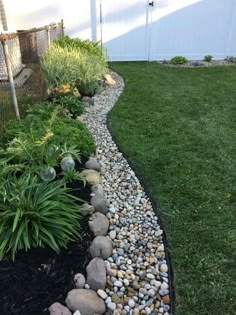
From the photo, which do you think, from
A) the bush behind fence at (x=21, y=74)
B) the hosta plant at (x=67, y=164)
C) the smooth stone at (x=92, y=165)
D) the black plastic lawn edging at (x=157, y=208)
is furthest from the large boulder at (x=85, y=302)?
the bush behind fence at (x=21, y=74)

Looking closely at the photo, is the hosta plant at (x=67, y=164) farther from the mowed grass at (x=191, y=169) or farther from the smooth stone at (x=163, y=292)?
the smooth stone at (x=163, y=292)

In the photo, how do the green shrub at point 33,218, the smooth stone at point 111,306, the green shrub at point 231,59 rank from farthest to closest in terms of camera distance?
the green shrub at point 231,59, the green shrub at point 33,218, the smooth stone at point 111,306

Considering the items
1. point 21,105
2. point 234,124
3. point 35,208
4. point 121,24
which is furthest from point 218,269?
point 121,24

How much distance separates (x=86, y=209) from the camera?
1936mm

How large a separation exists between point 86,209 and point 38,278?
566 mm

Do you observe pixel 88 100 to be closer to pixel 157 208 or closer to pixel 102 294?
pixel 157 208

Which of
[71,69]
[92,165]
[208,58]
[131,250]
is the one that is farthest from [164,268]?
[208,58]

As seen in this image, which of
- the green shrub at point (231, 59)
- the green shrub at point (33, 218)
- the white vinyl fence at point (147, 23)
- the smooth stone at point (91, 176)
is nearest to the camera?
the green shrub at point (33, 218)

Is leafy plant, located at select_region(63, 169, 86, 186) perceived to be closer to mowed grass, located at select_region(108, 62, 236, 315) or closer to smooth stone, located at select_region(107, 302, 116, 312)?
mowed grass, located at select_region(108, 62, 236, 315)

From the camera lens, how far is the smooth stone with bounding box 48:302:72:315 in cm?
134

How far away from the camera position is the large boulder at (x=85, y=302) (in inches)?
54.7

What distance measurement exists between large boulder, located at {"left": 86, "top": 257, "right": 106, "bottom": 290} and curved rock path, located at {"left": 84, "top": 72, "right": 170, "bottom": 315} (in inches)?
1.6

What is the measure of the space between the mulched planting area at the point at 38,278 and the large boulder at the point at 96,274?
5 centimetres

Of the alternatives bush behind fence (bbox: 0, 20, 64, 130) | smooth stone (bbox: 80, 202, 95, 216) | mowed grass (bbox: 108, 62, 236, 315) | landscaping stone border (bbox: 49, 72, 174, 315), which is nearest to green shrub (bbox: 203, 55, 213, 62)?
mowed grass (bbox: 108, 62, 236, 315)
